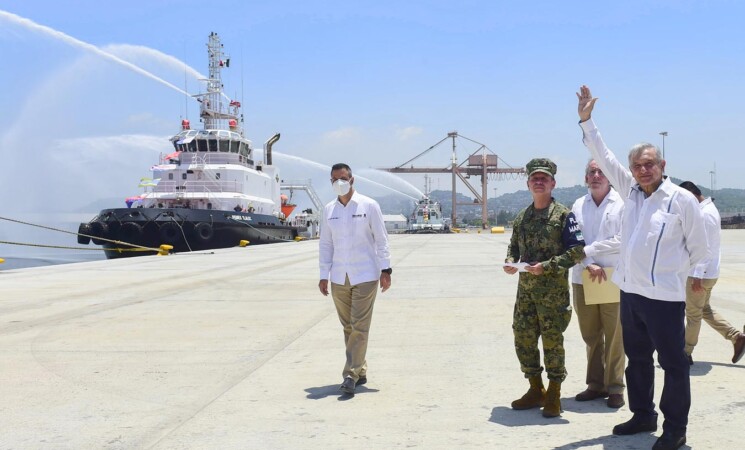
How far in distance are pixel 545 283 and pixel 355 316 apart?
5.27ft

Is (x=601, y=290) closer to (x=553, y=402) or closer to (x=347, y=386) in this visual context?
(x=553, y=402)

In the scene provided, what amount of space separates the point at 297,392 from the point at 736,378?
339 centimetres

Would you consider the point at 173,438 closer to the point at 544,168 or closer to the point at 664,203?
the point at 544,168

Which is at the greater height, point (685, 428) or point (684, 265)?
point (684, 265)

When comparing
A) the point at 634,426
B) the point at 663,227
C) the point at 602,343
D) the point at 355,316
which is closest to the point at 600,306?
the point at 602,343

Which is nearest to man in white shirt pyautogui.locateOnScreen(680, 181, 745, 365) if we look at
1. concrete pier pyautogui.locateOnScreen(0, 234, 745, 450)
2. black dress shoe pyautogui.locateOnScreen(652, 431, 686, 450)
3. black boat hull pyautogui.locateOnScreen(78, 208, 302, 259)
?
concrete pier pyautogui.locateOnScreen(0, 234, 745, 450)

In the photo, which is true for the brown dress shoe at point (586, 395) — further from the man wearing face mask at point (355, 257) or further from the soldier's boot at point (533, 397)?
the man wearing face mask at point (355, 257)

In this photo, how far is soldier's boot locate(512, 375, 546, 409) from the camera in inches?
177

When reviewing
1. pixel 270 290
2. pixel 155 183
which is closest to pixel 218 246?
pixel 155 183

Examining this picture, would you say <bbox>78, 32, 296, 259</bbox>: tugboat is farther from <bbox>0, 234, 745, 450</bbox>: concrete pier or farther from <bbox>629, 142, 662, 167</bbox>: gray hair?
<bbox>629, 142, 662, 167</bbox>: gray hair

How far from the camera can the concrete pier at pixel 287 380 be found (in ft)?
13.1

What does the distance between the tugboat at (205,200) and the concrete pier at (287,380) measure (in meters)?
17.8

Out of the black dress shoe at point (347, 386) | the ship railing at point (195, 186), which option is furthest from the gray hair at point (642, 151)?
the ship railing at point (195, 186)

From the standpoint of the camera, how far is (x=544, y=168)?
14.5 ft
